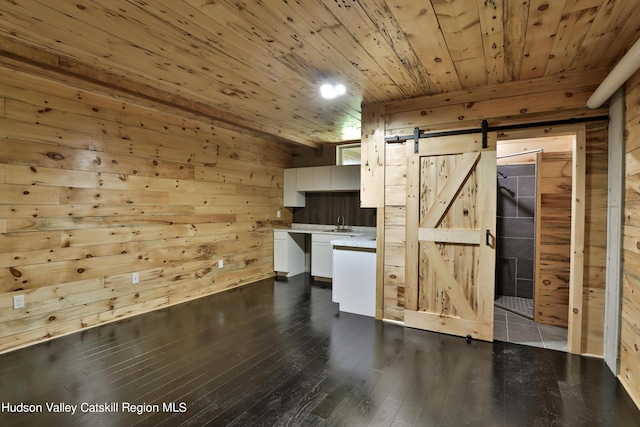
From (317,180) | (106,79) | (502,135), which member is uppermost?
(106,79)

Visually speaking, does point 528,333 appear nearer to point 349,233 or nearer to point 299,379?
point 299,379

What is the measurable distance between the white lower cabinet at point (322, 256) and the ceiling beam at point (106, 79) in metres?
2.11


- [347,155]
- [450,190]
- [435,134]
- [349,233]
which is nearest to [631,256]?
[450,190]

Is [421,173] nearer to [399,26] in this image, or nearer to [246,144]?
[399,26]

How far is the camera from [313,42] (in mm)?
2291

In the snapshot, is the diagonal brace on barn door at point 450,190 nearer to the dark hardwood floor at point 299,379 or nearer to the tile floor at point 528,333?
the dark hardwood floor at point 299,379

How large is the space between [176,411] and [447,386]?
6.05 feet

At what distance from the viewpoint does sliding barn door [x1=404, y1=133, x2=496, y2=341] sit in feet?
10.2

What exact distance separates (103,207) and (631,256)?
4702 mm

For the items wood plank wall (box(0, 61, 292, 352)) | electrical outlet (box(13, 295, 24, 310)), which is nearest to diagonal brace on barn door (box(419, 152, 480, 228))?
wood plank wall (box(0, 61, 292, 352))

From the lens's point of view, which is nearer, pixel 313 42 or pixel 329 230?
Answer: pixel 313 42

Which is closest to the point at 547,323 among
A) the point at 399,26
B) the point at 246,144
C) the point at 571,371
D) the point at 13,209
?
the point at 571,371

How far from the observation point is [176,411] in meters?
2.00

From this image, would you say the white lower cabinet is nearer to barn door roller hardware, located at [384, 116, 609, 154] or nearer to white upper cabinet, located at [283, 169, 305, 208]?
white upper cabinet, located at [283, 169, 305, 208]
